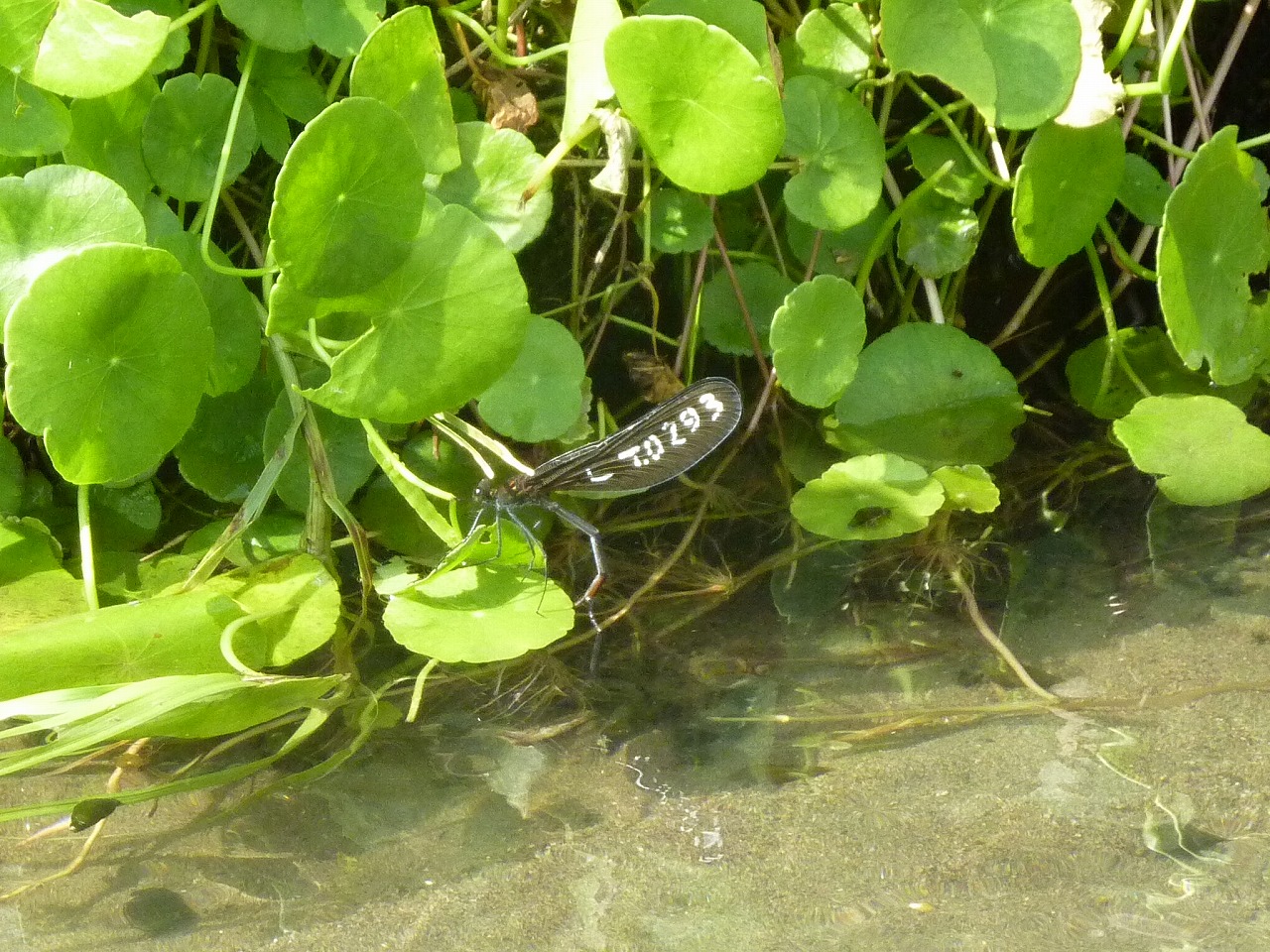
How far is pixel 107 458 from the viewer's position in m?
1.15

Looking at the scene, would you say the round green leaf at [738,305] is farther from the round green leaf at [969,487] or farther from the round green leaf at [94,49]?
the round green leaf at [94,49]

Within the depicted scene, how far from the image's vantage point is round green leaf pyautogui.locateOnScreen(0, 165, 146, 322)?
1.11m

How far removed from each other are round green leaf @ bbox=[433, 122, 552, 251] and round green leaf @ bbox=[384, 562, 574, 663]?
402mm

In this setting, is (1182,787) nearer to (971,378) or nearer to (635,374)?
(971,378)

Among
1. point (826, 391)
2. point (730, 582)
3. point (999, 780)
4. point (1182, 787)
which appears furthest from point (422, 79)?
point (1182, 787)

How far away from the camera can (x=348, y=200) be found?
1.06m

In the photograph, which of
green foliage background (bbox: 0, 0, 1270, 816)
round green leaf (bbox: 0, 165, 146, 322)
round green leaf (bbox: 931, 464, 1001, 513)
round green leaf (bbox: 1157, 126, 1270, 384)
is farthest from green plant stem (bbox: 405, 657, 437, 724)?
round green leaf (bbox: 1157, 126, 1270, 384)

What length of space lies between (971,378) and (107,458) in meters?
1.13

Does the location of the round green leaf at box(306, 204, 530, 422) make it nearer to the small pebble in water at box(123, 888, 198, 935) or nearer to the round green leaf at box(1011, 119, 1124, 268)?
the small pebble in water at box(123, 888, 198, 935)

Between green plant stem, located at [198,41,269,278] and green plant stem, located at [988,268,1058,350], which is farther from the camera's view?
green plant stem, located at [988,268,1058,350]

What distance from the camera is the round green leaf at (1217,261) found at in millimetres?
1373

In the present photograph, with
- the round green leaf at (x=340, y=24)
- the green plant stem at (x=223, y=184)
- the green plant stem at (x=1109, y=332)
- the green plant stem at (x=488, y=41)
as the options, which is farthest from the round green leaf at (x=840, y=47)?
the green plant stem at (x=223, y=184)

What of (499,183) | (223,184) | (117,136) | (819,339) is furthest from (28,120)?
(819,339)

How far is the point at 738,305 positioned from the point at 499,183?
0.41 m
